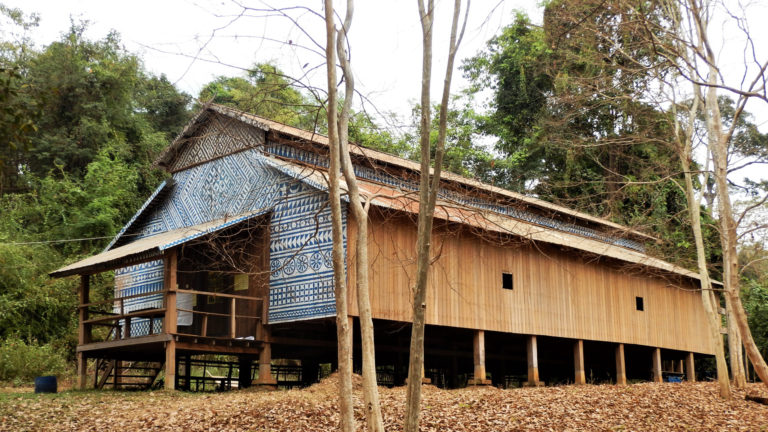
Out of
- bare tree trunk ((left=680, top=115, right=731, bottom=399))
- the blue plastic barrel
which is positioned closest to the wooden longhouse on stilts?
the blue plastic barrel

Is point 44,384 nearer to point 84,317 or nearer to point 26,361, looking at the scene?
point 84,317

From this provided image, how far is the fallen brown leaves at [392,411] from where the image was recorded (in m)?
12.9

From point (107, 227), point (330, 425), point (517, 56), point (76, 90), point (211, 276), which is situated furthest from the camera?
point (517, 56)

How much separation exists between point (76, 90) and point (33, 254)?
887 centimetres

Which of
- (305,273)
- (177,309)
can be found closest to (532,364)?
(305,273)

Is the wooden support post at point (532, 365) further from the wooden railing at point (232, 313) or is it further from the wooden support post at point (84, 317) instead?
the wooden support post at point (84, 317)

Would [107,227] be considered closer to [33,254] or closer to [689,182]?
[33,254]

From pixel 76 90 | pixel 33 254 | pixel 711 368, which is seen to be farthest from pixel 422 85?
pixel 711 368

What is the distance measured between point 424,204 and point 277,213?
9343 millimetres

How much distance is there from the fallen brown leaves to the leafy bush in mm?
7034

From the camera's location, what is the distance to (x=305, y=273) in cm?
1759

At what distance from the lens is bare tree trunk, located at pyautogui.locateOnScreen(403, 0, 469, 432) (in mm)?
9070

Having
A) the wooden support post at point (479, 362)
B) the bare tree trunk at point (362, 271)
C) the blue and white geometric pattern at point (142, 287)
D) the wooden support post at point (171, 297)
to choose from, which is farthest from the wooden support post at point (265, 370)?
the bare tree trunk at point (362, 271)

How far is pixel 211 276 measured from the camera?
2036 centimetres
